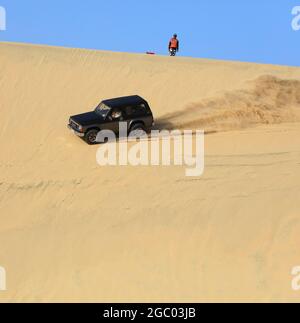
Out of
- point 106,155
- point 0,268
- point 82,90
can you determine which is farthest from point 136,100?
point 0,268

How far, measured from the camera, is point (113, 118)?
1466 cm

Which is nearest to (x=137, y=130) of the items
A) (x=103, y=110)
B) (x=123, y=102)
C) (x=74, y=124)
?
(x=123, y=102)

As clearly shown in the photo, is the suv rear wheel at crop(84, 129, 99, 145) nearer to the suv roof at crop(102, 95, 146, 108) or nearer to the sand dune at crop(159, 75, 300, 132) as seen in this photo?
the suv roof at crop(102, 95, 146, 108)

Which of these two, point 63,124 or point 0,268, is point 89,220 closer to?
point 0,268

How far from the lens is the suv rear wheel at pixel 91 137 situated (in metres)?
14.3

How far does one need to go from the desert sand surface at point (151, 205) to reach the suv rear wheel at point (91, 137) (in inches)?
18.5

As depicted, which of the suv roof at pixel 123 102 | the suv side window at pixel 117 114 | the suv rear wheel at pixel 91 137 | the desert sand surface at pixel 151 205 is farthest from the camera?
the suv roof at pixel 123 102

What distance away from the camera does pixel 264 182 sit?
39.6 ft

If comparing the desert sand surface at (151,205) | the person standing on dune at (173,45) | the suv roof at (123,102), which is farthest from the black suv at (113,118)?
the person standing on dune at (173,45)

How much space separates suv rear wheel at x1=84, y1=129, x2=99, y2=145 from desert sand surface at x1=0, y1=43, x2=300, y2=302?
0.47 metres

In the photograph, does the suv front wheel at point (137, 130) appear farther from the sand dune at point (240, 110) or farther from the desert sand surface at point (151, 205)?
the desert sand surface at point (151, 205)

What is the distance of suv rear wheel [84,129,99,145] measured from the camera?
14273mm

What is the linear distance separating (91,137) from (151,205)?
3.98 m

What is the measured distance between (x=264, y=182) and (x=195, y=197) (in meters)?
1.91
